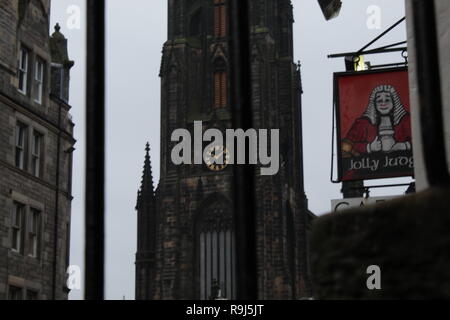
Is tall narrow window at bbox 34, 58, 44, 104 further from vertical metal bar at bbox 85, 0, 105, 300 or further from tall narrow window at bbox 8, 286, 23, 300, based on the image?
vertical metal bar at bbox 85, 0, 105, 300

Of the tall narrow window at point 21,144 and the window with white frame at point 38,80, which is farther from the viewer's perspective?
the window with white frame at point 38,80

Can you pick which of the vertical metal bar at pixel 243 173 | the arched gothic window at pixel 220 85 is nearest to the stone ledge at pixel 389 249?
the vertical metal bar at pixel 243 173

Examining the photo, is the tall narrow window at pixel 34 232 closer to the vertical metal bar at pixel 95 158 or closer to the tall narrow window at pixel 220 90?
the vertical metal bar at pixel 95 158

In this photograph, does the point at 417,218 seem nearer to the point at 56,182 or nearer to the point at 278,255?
the point at 56,182

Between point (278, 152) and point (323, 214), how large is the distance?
10078 cm

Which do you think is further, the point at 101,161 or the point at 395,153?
the point at 395,153

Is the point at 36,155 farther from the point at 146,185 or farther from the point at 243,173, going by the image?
the point at 146,185

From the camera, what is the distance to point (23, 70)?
126 ft

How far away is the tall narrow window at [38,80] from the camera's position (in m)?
39.3

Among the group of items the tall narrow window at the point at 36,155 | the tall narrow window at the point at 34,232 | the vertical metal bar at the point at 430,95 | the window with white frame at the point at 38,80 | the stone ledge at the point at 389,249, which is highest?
the window with white frame at the point at 38,80

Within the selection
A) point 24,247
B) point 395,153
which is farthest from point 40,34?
point 395,153

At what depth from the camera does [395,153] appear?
2188 centimetres

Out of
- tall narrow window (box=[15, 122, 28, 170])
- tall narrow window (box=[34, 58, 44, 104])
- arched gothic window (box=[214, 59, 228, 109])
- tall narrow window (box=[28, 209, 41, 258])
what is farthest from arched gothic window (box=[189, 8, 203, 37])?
tall narrow window (box=[28, 209, 41, 258])

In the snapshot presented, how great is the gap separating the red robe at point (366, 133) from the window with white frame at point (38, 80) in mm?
19584
